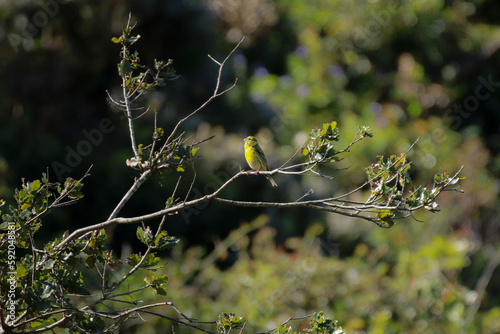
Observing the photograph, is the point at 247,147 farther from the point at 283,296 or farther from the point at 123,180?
the point at 123,180

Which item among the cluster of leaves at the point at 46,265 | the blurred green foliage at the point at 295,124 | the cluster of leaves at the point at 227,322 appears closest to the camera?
the cluster of leaves at the point at 46,265

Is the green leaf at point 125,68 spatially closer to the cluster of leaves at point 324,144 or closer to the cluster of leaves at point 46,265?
the cluster of leaves at point 46,265

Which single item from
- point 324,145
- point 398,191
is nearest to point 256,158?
point 324,145

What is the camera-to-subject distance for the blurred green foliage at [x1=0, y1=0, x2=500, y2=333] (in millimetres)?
5805

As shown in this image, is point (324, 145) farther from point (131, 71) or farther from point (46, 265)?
point (46, 265)

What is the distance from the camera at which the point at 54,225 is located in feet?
21.7

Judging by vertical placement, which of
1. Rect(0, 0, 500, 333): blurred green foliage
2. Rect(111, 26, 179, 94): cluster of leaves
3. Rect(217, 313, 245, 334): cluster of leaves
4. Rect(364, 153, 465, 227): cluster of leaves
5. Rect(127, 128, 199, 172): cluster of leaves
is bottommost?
Rect(217, 313, 245, 334): cluster of leaves

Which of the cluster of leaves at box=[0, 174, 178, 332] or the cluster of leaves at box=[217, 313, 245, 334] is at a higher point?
the cluster of leaves at box=[0, 174, 178, 332]

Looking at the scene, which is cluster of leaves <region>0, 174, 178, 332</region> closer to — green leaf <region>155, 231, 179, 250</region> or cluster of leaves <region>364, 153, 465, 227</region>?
green leaf <region>155, 231, 179, 250</region>

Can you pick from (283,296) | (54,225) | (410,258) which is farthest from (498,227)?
(54,225)

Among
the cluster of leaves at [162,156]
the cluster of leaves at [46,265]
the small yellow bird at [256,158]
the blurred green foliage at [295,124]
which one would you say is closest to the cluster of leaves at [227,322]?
the cluster of leaves at [46,265]

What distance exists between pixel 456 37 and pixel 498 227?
5.20m

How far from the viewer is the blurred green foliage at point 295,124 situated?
5805 mm

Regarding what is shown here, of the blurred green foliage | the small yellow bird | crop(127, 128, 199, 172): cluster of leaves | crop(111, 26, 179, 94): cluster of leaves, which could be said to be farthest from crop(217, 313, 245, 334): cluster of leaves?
the blurred green foliage
